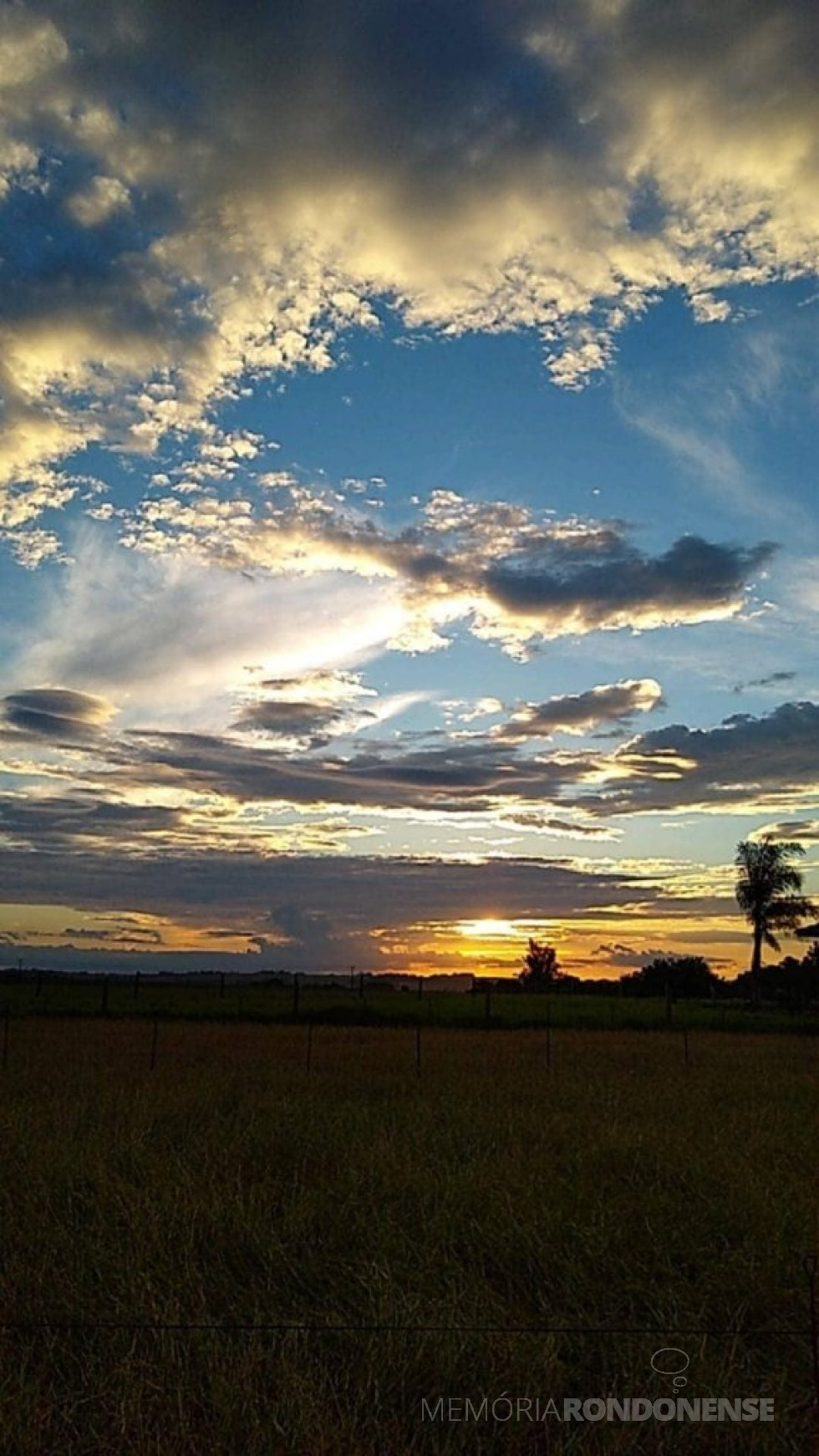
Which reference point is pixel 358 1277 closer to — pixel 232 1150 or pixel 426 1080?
pixel 232 1150

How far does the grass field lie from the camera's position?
Result: 22.6ft

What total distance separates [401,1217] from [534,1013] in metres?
44.6

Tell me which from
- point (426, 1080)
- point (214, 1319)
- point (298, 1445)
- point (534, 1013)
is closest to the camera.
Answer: point (298, 1445)

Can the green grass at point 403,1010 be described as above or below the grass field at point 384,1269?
below

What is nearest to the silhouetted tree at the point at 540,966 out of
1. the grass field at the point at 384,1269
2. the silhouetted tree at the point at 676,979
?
the silhouetted tree at the point at 676,979

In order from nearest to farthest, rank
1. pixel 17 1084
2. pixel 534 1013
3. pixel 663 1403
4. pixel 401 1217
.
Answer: pixel 663 1403, pixel 401 1217, pixel 17 1084, pixel 534 1013

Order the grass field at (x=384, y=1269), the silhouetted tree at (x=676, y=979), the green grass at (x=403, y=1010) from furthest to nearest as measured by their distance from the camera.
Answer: the silhouetted tree at (x=676, y=979) < the green grass at (x=403, y=1010) < the grass field at (x=384, y=1269)

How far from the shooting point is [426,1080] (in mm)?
24141

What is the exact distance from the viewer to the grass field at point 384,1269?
6875 millimetres

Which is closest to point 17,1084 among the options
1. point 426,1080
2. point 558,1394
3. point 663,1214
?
point 426,1080

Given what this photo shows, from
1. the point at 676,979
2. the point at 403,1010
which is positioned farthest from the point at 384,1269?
the point at 676,979

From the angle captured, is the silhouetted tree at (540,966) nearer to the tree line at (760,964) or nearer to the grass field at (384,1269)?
the tree line at (760,964)

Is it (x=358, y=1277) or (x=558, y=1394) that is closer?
(x=558, y=1394)

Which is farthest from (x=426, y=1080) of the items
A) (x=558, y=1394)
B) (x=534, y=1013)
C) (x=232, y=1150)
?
(x=534, y=1013)
